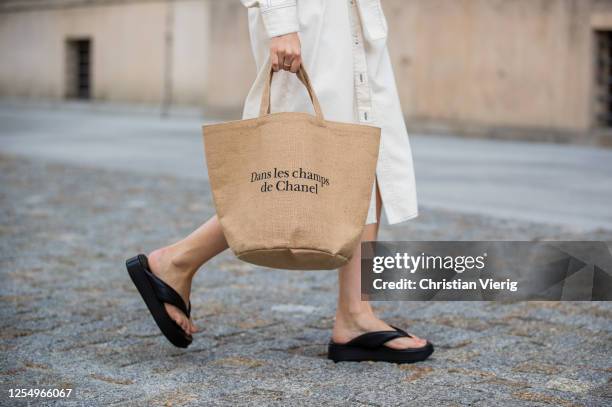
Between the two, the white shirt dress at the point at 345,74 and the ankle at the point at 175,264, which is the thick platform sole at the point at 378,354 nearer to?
the white shirt dress at the point at 345,74

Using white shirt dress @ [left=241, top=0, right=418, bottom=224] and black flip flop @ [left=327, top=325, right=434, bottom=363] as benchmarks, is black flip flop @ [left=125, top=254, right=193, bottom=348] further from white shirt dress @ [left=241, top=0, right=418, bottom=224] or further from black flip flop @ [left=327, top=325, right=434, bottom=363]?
Answer: white shirt dress @ [left=241, top=0, right=418, bottom=224]

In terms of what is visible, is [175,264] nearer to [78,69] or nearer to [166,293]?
[166,293]

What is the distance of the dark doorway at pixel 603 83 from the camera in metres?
11.7

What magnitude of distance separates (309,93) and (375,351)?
0.82 m

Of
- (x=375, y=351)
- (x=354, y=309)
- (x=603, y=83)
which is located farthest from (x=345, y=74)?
(x=603, y=83)

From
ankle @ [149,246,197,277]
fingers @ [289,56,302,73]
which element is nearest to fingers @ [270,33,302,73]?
fingers @ [289,56,302,73]

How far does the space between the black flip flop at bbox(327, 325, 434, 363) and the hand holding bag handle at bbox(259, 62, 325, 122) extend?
74cm

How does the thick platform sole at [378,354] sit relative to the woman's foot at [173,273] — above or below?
below

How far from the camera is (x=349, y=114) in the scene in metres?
3.00

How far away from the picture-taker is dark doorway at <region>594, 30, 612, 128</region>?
1168 centimetres

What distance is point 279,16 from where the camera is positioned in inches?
114

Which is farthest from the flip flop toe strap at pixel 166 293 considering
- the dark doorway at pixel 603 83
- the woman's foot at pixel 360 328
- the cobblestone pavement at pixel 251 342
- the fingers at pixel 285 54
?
the dark doorway at pixel 603 83

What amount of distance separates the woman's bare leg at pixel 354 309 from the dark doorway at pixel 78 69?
18765mm

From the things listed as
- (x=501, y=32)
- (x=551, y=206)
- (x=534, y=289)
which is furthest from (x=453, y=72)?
(x=534, y=289)
